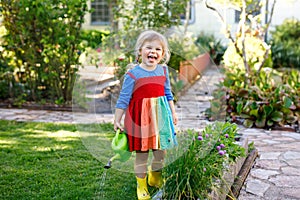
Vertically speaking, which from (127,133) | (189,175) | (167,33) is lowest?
(189,175)

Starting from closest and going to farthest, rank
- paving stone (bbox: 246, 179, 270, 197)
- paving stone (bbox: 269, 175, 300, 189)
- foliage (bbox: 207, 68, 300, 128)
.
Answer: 1. paving stone (bbox: 246, 179, 270, 197)
2. paving stone (bbox: 269, 175, 300, 189)
3. foliage (bbox: 207, 68, 300, 128)

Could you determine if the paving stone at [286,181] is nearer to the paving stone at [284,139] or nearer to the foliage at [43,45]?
the paving stone at [284,139]

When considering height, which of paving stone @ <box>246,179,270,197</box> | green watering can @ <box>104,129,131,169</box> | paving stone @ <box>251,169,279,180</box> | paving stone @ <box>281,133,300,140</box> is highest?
green watering can @ <box>104,129,131,169</box>

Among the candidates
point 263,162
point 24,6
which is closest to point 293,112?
point 263,162

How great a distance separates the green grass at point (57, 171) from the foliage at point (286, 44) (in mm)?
8051

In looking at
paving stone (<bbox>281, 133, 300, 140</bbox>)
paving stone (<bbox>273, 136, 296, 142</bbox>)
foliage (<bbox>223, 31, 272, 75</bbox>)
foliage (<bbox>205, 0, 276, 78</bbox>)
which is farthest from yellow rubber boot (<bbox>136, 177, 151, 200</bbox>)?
foliage (<bbox>223, 31, 272, 75</bbox>)

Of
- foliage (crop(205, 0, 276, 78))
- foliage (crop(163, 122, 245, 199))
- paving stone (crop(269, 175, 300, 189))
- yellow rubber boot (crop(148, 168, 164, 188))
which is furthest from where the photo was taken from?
foliage (crop(205, 0, 276, 78))

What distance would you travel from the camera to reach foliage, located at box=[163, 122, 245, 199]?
2.85m

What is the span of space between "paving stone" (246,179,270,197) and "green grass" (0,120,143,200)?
3.02 ft

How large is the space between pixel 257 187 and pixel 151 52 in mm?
1471

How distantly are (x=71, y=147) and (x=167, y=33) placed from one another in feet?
4.98

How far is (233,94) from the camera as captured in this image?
6.24 metres

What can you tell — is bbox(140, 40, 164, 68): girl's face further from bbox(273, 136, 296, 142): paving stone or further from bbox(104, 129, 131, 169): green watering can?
bbox(273, 136, 296, 142): paving stone

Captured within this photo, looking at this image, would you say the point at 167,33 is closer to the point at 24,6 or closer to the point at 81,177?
the point at 81,177
